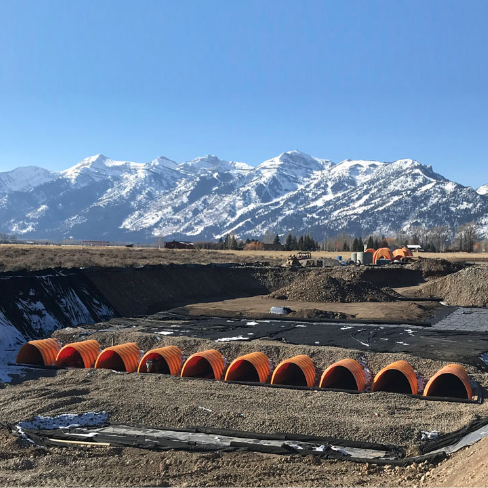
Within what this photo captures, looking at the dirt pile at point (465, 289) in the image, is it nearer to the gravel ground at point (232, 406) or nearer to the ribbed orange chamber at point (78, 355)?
the gravel ground at point (232, 406)

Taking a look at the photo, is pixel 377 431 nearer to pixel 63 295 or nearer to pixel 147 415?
pixel 147 415

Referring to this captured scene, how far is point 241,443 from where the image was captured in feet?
38.0

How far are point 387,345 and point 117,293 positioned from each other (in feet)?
59.2

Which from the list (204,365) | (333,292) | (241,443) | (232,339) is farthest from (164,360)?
(333,292)

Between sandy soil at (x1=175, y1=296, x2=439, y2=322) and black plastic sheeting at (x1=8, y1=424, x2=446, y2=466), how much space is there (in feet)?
59.0

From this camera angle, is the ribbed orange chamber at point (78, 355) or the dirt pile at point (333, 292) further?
the dirt pile at point (333, 292)

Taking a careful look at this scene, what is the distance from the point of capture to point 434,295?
3994 centimetres

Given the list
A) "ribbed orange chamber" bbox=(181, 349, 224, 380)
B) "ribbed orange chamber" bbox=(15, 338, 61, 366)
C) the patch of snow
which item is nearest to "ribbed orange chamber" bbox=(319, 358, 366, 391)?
"ribbed orange chamber" bbox=(181, 349, 224, 380)

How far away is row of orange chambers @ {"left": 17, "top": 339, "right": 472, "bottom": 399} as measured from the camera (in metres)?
16.4

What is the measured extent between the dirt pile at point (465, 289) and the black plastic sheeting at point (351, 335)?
1064cm

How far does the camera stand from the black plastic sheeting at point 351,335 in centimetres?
2111

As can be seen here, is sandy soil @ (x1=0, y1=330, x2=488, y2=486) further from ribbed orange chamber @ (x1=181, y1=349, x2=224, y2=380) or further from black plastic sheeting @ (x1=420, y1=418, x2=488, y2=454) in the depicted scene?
ribbed orange chamber @ (x1=181, y1=349, x2=224, y2=380)

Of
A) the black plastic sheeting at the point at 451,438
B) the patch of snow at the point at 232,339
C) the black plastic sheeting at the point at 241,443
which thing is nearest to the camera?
the black plastic sheeting at the point at 241,443

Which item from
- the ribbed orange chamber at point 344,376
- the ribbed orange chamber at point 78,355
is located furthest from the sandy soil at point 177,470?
the ribbed orange chamber at point 78,355
